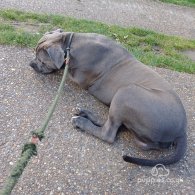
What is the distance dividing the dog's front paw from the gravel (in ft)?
0.19

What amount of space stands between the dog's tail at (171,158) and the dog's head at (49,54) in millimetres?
1580

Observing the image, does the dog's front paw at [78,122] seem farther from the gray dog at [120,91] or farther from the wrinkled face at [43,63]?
the wrinkled face at [43,63]

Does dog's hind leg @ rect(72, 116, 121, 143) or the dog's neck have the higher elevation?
the dog's neck

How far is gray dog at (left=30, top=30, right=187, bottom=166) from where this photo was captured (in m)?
3.99

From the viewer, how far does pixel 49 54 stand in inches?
190

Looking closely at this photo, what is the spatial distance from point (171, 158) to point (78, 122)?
1.08m

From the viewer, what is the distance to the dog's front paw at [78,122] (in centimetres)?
434

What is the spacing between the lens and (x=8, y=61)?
5309 mm

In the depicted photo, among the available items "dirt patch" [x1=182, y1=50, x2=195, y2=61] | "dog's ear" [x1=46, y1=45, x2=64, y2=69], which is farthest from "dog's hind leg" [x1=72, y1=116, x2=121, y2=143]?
"dirt patch" [x1=182, y1=50, x2=195, y2=61]

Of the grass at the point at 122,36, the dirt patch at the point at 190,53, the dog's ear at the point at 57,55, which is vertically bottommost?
the dirt patch at the point at 190,53

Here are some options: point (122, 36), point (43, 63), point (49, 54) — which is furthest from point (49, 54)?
point (122, 36)

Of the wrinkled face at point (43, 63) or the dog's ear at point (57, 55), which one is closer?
the dog's ear at point (57, 55)

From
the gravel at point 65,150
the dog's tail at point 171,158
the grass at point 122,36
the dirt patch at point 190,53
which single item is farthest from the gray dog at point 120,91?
the dirt patch at point 190,53

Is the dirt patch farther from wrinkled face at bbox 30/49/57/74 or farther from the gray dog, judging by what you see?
wrinkled face at bbox 30/49/57/74
